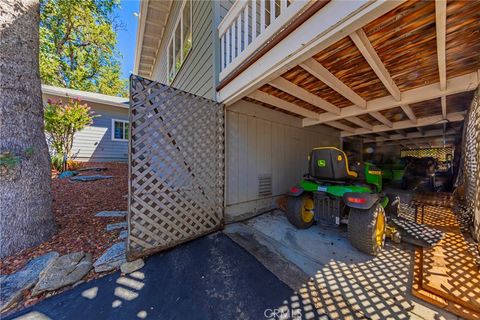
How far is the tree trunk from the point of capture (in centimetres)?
212

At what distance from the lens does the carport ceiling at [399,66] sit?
152cm

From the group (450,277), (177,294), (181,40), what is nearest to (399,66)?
(450,277)

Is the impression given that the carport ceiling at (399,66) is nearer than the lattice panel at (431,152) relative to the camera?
Yes

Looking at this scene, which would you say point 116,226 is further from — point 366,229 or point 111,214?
point 366,229

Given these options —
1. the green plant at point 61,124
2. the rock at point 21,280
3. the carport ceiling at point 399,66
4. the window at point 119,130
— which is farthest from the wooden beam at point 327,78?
the window at point 119,130

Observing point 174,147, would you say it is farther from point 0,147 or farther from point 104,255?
point 0,147

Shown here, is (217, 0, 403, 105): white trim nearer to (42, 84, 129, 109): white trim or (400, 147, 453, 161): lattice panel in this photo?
(42, 84, 129, 109): white trim

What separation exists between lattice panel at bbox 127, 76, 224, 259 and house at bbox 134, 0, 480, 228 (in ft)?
1.38

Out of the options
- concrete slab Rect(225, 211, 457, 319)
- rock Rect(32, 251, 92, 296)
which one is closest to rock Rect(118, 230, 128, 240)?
rock Rect(32, 251, 92, 296)

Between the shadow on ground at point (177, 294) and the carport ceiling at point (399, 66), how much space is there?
2.53 m

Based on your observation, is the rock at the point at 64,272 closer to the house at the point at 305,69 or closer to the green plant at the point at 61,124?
the house at the point at 305,69

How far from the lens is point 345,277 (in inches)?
77.0

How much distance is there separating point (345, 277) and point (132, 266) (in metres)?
2.43

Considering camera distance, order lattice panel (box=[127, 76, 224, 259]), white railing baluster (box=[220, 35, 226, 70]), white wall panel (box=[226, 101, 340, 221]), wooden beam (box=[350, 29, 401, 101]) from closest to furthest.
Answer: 1. wooden beam (box=[350, 29, 401, 101])
2. lattice panel (box=[127, 76, 224, 259])
3. white railing baluster (box=[220, 35, 226, 70])
4. white wall panel (box=[226, 101, 340, 221])
